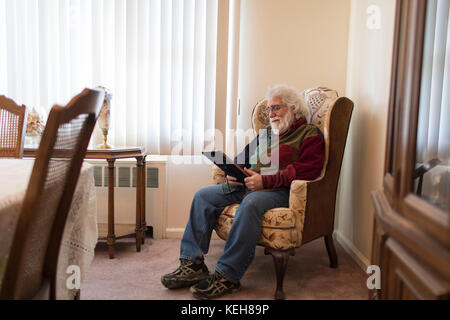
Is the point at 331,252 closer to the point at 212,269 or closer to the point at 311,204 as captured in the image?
the point at 311,204

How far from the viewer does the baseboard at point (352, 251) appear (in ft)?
7.37

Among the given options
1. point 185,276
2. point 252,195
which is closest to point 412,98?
point 252,195

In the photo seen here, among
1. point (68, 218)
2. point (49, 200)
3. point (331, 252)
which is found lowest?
point (331, 252)

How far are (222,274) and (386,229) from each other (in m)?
1.13

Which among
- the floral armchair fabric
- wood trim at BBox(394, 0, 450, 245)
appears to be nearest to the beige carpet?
the floral armchair fabric

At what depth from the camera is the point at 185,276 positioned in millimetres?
1995

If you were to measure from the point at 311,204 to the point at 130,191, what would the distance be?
4.48 feet

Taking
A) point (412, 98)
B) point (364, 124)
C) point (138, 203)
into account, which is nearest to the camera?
point (412, 98)

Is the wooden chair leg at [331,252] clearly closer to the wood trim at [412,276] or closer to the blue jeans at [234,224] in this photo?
the blue jeans at [234,224]

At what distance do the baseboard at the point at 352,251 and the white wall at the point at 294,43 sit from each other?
42.5 inches

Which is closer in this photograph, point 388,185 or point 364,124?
point 388,185

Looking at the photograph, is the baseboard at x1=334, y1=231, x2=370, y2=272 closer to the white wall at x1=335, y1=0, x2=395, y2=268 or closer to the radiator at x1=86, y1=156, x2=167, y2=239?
the white wall at x1=335, y1=0, x2=395, y2=268

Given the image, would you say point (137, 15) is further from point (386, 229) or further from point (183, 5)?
point (386, 229)
